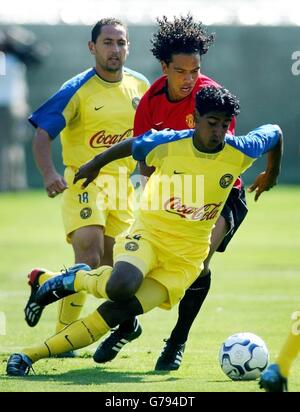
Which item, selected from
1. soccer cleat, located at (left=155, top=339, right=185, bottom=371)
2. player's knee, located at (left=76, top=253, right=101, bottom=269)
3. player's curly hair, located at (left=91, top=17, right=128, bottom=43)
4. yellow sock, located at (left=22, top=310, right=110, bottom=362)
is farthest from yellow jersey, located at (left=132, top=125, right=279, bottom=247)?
player's curly hair, located at (left=91, top=17, right=128, bottom=43)

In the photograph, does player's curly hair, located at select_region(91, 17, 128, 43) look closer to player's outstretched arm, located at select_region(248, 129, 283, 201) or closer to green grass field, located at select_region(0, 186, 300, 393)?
player's outstretched arm, located at select_region(248, 129, 283, 201)

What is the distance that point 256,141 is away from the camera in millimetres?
7895

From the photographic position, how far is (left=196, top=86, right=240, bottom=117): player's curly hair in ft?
24.8

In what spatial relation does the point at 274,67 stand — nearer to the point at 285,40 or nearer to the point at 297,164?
the point at 285,40

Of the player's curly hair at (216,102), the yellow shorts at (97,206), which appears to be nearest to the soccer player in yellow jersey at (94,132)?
the yellow shorts at (97,206)

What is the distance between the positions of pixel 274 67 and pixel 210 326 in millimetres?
36939

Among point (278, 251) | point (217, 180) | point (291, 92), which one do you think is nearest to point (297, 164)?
point (291, 92)

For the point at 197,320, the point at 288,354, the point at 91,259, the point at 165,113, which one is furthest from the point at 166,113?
the point at 197,320

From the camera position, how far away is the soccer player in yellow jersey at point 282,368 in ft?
20.9

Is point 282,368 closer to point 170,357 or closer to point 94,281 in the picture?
point 94,281

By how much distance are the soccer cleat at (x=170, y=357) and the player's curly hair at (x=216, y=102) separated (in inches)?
74.2

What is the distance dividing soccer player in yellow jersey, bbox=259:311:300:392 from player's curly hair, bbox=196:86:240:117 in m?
1.71

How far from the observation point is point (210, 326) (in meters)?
10.8

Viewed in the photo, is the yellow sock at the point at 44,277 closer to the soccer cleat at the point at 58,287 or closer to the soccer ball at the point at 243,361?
the soccer cleat at the point at 58,287
